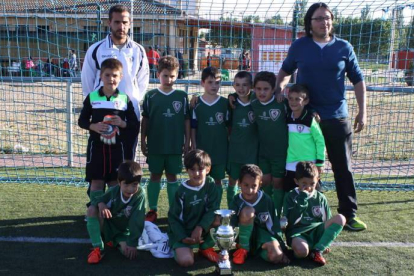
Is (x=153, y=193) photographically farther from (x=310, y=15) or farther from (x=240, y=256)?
(x=310, y=15)

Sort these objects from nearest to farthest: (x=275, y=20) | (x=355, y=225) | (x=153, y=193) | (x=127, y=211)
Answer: (x=127, y=211), (x=355, y=225), (x=153, y=193), (x=275, y=20)

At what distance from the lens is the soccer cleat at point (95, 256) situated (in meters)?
3.61

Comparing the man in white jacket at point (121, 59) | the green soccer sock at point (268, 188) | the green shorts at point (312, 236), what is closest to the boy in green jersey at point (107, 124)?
the man in white jacket at point (121, 59)

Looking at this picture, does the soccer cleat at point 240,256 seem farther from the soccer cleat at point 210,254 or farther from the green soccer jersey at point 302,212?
the green soccer jersey at point 302,212

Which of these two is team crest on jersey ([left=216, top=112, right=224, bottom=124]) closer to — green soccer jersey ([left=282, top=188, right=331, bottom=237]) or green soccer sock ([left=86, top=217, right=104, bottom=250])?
green soccer jersey ([left=282, top=188, right=331, bottom=237])

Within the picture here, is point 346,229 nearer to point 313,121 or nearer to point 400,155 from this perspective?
point 313,121

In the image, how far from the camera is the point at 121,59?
4.29 m

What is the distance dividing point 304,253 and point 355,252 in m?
0.55

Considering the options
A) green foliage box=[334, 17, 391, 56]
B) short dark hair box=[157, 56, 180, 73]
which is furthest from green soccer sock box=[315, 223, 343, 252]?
green foliage box=[334, 17, 391, 56]

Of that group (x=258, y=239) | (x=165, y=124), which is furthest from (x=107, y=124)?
(x=258, y=239)

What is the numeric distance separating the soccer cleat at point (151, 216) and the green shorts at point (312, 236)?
58.5 inches

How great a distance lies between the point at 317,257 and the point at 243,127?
143cm

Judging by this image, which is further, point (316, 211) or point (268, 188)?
point (268, 188)

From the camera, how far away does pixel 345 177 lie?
4.40 m
